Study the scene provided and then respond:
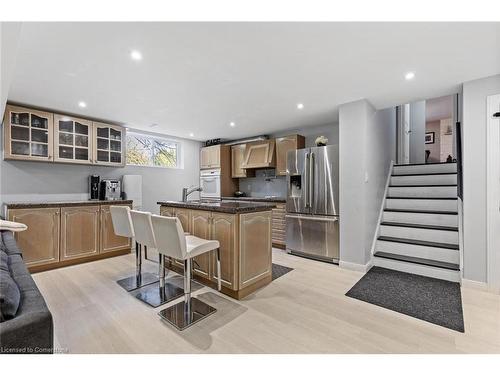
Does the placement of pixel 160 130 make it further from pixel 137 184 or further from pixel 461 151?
pixel 461 151

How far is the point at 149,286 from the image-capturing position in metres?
2.79

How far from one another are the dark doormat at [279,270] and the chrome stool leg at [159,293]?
123 cm

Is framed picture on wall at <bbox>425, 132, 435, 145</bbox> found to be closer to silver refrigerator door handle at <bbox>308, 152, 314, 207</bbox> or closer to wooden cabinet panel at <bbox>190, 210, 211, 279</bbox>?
silver refrigerator door handle at <bbox>308, 152, 314, 207</bbox>

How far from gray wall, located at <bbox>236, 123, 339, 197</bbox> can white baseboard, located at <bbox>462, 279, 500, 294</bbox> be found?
277cm

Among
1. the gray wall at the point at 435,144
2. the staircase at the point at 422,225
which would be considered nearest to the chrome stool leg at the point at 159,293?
the staircase at the point at 422,225

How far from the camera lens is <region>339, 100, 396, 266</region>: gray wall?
3.35 metres

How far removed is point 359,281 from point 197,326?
2061mm

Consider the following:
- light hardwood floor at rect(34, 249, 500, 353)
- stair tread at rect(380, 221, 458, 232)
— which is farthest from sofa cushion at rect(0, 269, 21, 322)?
stair tread at rect(380, 221, 458, 232)

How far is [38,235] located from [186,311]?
8.52 feet

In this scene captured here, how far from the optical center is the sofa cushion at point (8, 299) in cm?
92

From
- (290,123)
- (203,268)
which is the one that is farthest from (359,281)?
(290,123)

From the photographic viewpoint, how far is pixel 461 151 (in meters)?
2.95

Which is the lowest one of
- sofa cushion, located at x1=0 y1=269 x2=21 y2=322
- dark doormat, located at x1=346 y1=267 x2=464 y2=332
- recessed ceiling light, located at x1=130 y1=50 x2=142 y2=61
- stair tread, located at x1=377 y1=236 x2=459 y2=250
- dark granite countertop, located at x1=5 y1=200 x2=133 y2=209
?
dark doormat, located at x1=346 y1=267 x2=464 y2=332
